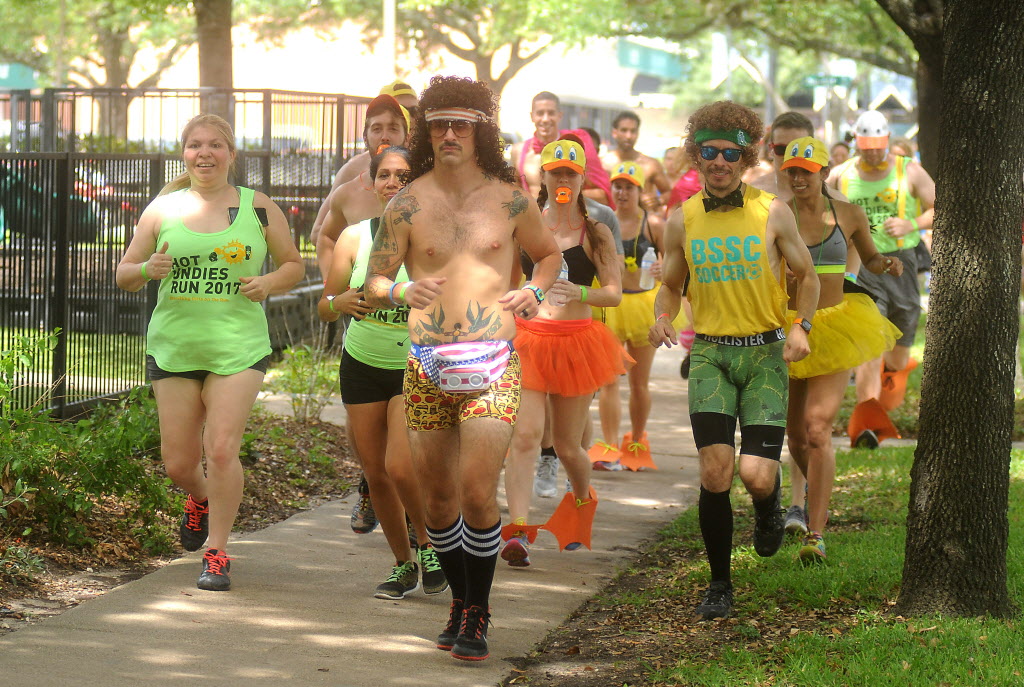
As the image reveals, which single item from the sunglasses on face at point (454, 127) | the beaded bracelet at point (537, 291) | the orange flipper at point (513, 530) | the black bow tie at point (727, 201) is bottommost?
the orange flipper at point (513, 530)

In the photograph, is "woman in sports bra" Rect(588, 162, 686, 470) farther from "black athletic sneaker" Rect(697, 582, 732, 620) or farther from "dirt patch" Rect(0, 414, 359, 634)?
"black athletic sneaker" Rect(697, 582, 732, 620)

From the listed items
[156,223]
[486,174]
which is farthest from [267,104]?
[486,174]

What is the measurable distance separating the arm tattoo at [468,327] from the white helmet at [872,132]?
5.58m

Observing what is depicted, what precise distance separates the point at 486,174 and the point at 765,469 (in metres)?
1.76

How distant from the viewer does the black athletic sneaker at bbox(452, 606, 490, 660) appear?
485 cm

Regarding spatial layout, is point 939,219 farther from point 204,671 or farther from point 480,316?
point 204,671

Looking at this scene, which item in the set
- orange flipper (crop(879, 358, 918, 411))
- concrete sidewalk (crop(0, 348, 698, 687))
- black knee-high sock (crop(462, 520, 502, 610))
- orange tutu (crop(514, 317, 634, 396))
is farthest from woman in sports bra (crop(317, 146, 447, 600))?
orange flipper (crop(879, 358, 918, 411))

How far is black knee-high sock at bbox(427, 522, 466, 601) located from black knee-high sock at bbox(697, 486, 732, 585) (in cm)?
113

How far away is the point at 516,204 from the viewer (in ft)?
16.5

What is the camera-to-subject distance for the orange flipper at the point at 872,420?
926cm

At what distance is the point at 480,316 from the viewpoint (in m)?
4.86

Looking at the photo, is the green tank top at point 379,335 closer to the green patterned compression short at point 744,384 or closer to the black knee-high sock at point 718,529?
the green patterned compression short at point 744,384

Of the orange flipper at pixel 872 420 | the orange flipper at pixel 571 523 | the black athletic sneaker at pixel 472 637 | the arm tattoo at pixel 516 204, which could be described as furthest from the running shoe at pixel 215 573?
the orange flipper at pixel 872 420

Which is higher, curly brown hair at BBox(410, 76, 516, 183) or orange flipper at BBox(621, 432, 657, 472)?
curly brown hair at BBox(410, 76, 516, 183)
